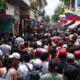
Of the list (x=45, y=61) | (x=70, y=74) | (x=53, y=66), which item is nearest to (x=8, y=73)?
(x=45, y=61)

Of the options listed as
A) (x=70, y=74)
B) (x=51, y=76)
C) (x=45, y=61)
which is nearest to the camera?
(x=70, y=74)

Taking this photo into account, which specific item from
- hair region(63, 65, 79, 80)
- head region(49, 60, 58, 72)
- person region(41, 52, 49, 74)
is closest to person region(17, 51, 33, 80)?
person region(41, 52, 49, 74)

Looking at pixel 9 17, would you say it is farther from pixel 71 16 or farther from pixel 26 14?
pixel 26 14

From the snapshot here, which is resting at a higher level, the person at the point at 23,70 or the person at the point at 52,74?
the person at the point at 52,74

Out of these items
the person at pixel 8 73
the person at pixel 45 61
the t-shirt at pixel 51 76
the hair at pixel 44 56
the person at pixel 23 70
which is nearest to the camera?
the t-shirt at pixel 51 76

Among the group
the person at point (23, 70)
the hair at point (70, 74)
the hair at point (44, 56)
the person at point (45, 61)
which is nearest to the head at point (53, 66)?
the hair at point (70, 74)

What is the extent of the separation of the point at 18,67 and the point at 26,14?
29.6 m

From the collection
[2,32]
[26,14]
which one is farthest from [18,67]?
[26,14]

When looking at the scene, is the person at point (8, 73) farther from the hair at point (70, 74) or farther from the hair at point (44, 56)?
the hair at point (70, 74)

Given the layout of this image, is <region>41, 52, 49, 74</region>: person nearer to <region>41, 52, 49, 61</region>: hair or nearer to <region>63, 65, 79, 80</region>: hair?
<region>41, 52, 49, 61</region>: hair

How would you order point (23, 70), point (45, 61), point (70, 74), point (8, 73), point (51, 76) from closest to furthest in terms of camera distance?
1. point (70, 74)
2. point (51, 76)
3. point (8, 73)
4. point (23, 70)
5. point (45, 61)

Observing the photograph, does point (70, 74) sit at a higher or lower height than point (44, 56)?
higher

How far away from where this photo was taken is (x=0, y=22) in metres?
25.7

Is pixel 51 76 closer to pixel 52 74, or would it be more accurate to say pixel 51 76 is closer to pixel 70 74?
pixel 52 74
